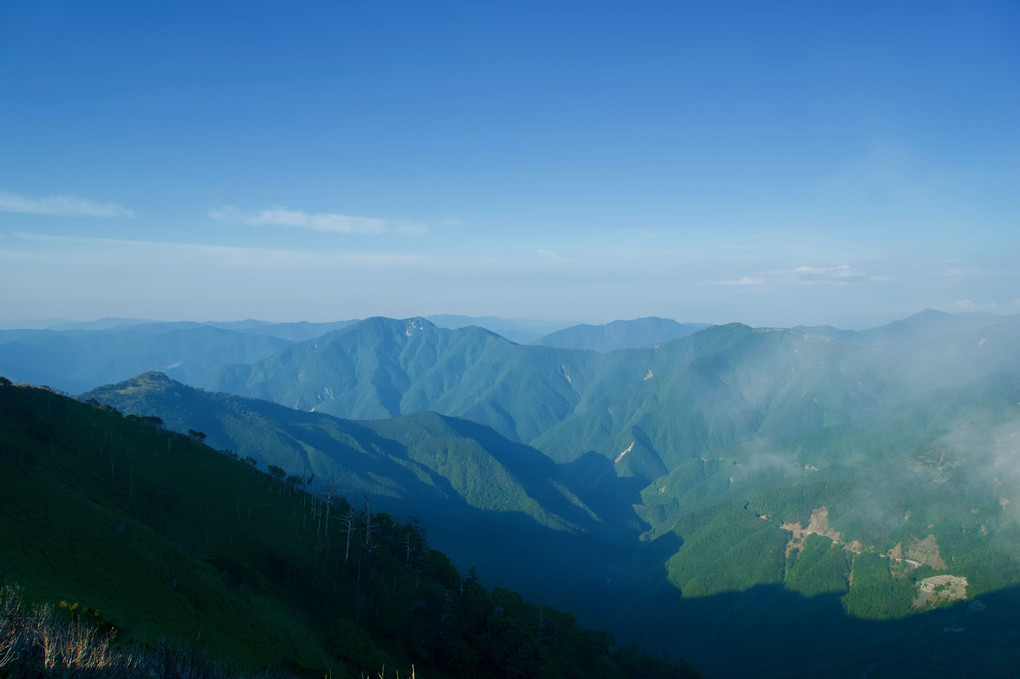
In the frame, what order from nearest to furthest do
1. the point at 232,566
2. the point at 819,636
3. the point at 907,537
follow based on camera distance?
1. the point at 232,566
2. the point at 819,636
3. the point at 907,537

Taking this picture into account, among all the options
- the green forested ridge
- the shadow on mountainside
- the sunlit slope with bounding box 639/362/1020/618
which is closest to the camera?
the green forested ridge

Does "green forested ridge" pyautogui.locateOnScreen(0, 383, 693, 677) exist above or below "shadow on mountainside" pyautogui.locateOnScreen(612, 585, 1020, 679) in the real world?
above

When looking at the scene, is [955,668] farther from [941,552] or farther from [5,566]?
[5,566]

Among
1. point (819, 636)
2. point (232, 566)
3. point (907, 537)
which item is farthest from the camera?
point (907, 537)

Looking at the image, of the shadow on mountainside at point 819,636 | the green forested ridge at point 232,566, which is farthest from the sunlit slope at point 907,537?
the green forested ridge at point 232,566

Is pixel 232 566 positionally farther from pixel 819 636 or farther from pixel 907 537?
pixel 907 537

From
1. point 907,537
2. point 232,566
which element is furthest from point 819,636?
point 232,566

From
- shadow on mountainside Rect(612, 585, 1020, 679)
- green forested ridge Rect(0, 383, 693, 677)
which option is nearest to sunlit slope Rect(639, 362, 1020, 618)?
shadow on mountainside Rect(612, 585, 1020, 679)

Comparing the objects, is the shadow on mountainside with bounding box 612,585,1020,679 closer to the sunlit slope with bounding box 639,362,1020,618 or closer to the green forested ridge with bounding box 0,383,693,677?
the sunlit slope with bounding box 639,362,1020,618

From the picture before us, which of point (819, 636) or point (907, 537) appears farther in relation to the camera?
point (907, 537)
